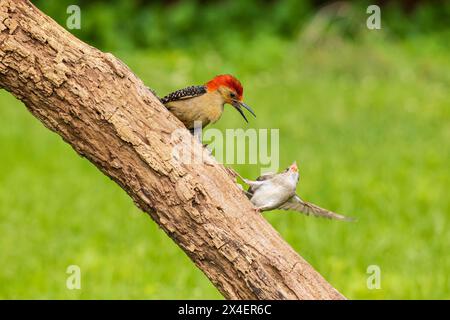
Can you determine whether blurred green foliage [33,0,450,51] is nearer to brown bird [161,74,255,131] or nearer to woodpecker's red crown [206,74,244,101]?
brown bird [161,74,255,131]

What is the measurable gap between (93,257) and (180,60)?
6861 millimetres

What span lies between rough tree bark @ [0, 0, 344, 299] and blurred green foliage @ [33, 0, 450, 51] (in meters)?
11.0

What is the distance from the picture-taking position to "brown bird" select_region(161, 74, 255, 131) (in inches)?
130

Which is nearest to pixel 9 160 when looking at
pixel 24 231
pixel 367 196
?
pixel 24 231

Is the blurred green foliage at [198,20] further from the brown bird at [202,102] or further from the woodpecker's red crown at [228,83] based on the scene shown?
the woodpecker's red crown at [228,83]

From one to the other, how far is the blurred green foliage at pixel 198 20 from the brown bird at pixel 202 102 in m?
10.9

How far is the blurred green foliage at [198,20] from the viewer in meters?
14.6

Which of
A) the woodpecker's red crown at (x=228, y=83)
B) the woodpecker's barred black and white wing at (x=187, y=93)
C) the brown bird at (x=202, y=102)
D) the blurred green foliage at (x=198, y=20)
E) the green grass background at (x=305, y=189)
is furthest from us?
the blurred green foliage at (x=198, y=20)

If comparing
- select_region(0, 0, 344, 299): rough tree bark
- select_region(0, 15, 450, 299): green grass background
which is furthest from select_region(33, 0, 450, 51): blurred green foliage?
select_region(0, 0, 344, 299): rough tree bark

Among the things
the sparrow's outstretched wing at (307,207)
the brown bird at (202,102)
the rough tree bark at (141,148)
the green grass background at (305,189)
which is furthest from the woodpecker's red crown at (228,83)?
the green grass background at (305,189)

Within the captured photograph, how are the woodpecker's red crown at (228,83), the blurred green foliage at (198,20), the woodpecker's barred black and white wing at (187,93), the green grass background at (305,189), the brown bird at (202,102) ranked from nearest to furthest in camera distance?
the woodpecker's red crown at (228,83)
the brown bird at (202,102)
the woodpecker's barred black and white wing at (187,93)
the green grass background at (305,189)
the blurred green foliage at (198,20)

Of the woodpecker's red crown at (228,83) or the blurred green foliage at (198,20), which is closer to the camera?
the woodpecker's red crown at (228,83)

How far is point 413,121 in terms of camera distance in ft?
34.0

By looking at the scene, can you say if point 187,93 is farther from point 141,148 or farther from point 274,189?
point 274,189
